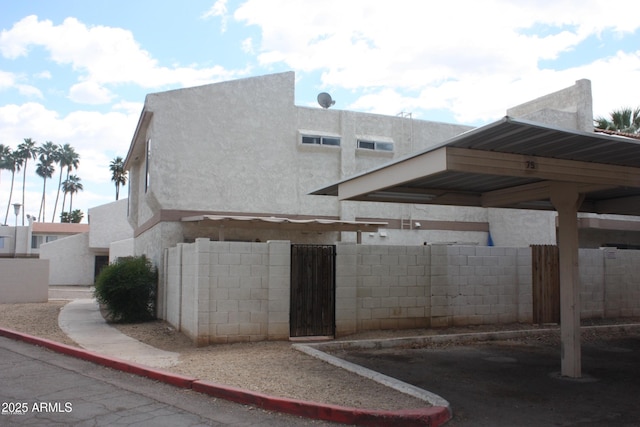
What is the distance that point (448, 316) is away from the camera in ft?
42.2

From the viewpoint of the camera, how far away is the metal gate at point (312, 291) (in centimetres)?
1150

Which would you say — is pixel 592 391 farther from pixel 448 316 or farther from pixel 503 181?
pixel 448 316

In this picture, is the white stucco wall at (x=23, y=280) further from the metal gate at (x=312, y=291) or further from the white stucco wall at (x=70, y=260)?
the white stucco wall at (x=70, y=260)

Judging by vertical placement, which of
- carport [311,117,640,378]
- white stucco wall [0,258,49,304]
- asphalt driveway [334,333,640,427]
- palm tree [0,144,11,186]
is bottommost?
asphalt driveway [334,333,640,427]

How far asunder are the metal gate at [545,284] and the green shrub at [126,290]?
1036 cm

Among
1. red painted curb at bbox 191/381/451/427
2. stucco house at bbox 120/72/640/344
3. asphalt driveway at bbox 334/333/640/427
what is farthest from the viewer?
stucco house at bbox 120/72/640/344

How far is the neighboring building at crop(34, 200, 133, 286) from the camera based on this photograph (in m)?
39.4

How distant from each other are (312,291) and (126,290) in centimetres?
646

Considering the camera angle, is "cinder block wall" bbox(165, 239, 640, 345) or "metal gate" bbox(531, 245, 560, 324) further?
"metal gate" bbox(531, 245, 560, 324)

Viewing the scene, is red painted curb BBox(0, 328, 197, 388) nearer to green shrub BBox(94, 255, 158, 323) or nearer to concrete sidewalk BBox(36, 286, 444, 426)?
concrete sidewalk BBox(36, 286, 444, 426)

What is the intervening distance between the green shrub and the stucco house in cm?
58

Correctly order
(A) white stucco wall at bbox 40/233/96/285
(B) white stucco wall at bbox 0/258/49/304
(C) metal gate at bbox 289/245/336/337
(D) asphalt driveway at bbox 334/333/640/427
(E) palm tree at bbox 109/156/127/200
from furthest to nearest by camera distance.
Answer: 1. (E) palm tree at bbox 109/156/127/200
2. (A) white stucco wall at bbox 40/233/96/285
3. (B) white stucco wall at bbox 0/258/49/304
4. (C) metal gate at bbox 289/245/336/337
5. (D) asphalt driveway at bbox 334/333/640/427

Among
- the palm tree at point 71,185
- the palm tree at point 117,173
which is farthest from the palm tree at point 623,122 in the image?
the palm tree at point 71,185

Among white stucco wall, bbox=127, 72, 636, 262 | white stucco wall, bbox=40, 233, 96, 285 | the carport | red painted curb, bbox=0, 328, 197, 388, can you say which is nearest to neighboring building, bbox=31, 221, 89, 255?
white stucco wall, bbox=40, 233, 96, 285
